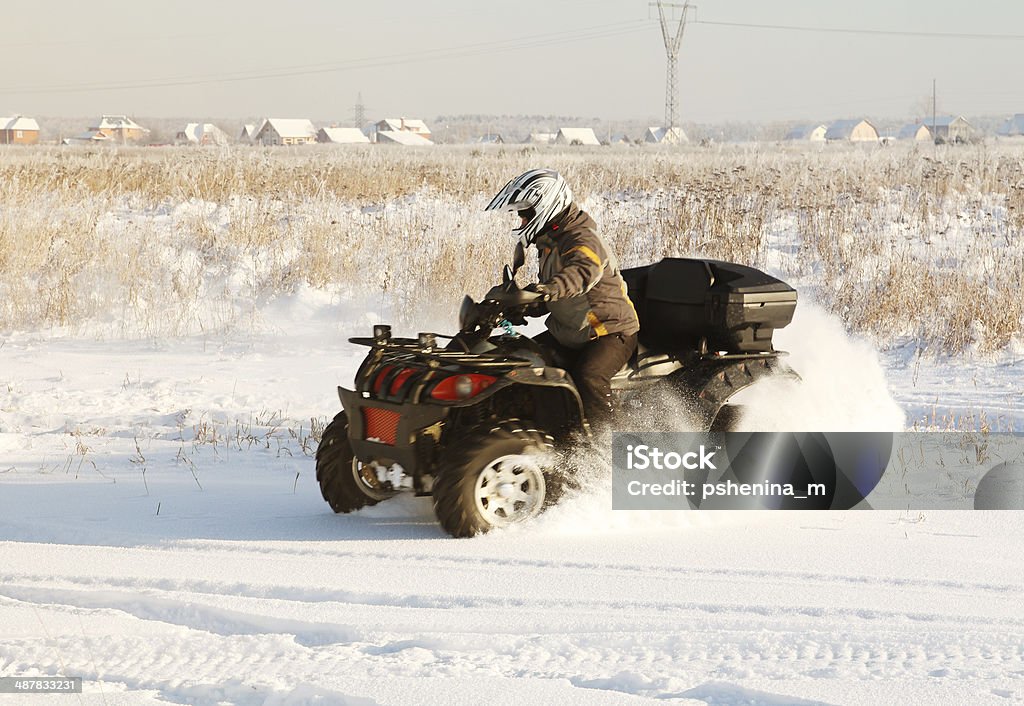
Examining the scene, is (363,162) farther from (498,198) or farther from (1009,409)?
(498,198)

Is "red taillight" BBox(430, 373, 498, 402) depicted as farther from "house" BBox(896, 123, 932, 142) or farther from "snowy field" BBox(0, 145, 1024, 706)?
"house" BBox(896, 123, 932, 142)

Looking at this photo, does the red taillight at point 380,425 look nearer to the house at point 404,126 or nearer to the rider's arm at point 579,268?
the rider's arm at point 579,268

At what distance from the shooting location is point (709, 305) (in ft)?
19.2

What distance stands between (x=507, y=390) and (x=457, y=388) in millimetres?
485

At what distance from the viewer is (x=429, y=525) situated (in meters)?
5.57

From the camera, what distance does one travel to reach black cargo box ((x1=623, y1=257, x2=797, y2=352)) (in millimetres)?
5816

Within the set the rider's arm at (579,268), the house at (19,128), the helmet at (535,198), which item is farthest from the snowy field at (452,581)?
the house at (19,128)

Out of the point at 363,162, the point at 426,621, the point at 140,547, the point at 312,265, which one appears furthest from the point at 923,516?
the point at 363,162

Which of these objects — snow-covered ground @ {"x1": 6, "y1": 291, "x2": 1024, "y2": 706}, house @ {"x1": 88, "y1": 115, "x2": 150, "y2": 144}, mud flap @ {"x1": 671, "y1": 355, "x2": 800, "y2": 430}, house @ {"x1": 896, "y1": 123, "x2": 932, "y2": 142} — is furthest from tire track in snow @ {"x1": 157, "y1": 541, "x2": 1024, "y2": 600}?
house @ {"x1": 88, "y1": 115, "x2": 150, "y2": 144}

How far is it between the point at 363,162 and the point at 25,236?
10.9 meters

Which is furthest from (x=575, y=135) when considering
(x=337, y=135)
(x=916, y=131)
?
(x=916, y=131)

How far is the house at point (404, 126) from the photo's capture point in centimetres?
13465

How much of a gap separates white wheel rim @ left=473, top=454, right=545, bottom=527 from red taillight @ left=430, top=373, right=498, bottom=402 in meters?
0.30

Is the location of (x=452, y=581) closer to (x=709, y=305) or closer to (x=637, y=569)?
(x=637, y=569)
